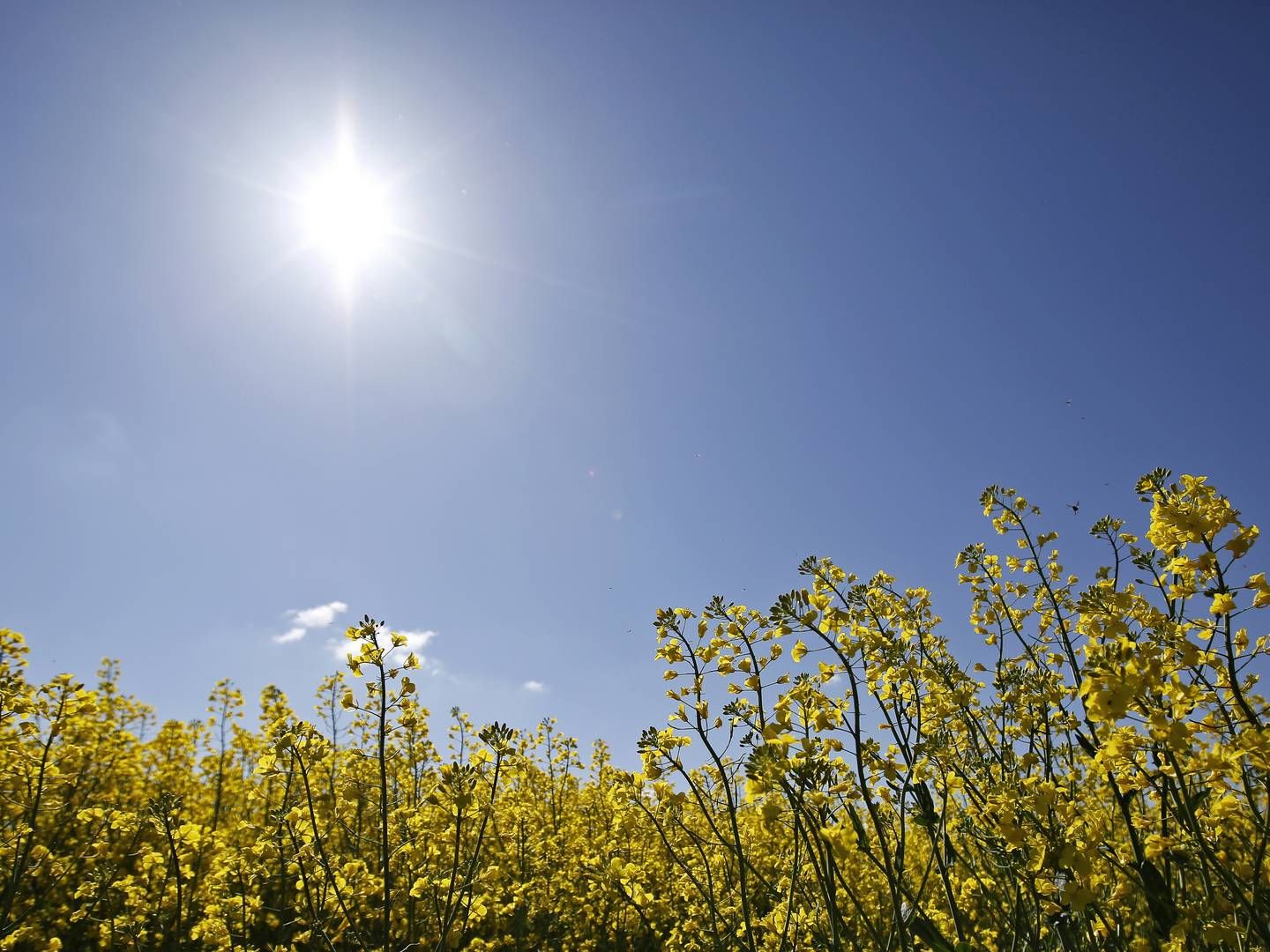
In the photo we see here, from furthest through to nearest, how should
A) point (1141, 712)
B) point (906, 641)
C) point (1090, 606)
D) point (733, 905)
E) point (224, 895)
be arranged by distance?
point (224, 895) → point (733, 905) → point (906, 641) → point (1090, 606) → point (1141, 712)

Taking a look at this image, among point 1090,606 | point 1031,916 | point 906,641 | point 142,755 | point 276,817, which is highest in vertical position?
point 142,755

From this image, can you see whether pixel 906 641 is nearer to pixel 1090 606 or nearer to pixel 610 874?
pixel 1090 606

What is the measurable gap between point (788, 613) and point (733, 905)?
2752mm

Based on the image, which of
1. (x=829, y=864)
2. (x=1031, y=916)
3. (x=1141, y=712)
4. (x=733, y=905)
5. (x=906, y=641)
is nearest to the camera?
(x=1141, y=712)

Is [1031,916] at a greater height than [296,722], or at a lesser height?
lesser

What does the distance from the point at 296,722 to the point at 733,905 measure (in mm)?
3281

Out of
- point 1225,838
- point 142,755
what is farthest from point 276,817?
point 142,755

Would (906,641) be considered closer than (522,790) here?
Yes

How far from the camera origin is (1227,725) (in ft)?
6.56

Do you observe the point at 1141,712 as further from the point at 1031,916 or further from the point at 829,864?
the point at 1031,916

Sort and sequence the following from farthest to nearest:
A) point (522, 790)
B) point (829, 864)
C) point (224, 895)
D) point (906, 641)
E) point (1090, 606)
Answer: point (522, 790) → point (224, 895) → point (906, 641) → point (829, 864) → point (1090, 606)

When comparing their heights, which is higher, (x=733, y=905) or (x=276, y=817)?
(x=276, y=817)

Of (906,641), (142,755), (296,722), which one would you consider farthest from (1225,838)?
(142,755)

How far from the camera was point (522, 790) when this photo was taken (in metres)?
9.59
